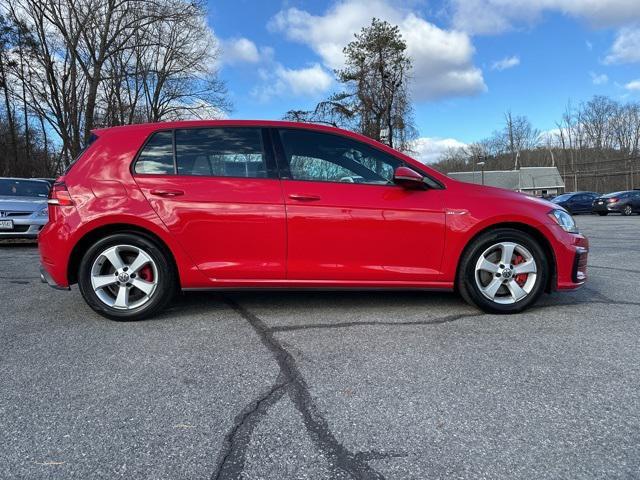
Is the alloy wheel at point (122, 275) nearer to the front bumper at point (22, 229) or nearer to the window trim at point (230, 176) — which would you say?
the window trim at point (230, 176)

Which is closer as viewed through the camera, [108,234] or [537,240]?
[108,234]

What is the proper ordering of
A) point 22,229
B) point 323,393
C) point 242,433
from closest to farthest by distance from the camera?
point 242,433 → point 323,393 → point 22,229

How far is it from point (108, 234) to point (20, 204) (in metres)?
6.96

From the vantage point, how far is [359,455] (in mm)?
1879

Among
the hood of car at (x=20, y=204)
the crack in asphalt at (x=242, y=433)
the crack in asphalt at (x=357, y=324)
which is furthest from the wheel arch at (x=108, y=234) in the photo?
the hood of car at (x=20, y=204)

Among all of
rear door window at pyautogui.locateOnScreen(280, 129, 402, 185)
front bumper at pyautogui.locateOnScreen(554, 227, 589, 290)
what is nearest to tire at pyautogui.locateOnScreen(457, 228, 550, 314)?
front bumper at pyautogui.locateOnScreen(554, 227, 589, 290)

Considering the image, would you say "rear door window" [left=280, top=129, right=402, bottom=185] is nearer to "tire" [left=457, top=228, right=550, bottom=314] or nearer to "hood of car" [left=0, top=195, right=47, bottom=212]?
"tire" [left=457, top=228, right=550, bottom=314]

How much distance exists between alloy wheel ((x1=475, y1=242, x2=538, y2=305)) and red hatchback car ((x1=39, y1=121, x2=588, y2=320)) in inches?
0.4

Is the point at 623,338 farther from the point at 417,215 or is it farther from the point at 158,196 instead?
the point at 158,196

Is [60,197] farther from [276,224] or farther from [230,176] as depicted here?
[276,224]

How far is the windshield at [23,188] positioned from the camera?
955 cm

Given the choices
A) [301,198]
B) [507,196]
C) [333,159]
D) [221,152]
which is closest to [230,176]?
[221,152]

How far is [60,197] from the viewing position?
3680 mm

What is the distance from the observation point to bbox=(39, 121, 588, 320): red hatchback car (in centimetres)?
363
